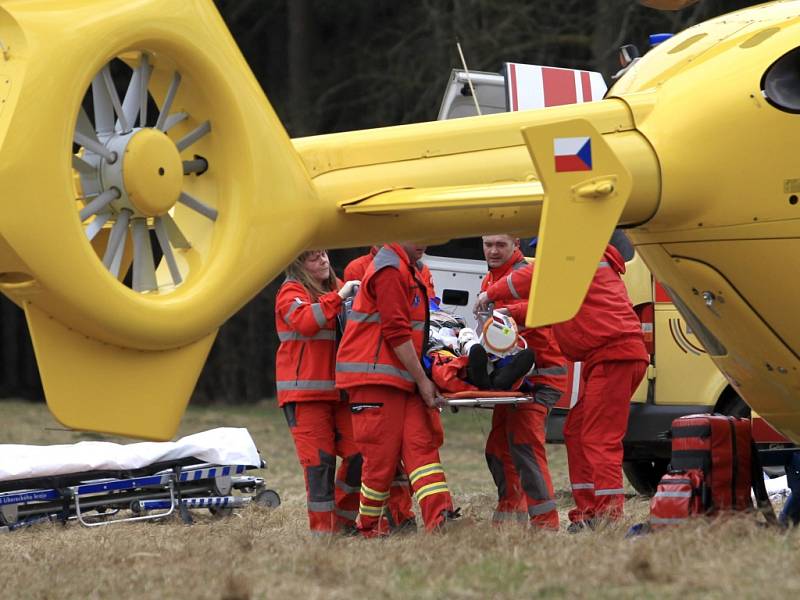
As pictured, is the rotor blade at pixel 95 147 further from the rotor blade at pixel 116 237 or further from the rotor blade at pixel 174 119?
the rotor blade at pixel 174 119

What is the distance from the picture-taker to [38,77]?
498 cm

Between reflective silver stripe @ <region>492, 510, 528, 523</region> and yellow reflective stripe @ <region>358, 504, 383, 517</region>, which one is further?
reflective silver stripe @ <region>492, 510, 528, 523</region>

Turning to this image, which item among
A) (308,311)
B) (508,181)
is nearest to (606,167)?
(508,181)

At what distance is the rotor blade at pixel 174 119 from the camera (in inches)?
223

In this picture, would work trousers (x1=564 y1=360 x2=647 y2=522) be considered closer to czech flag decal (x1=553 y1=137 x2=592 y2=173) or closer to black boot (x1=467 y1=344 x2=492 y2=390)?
black boot (x1=467 y1=344 x2=492 y2=390)

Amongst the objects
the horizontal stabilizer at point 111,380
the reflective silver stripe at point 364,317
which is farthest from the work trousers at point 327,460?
the horizontal stabilizer at point 111,380

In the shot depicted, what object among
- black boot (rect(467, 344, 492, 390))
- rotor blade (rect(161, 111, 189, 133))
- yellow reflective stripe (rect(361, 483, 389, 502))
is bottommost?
yellow reflective stripe (rect(361, 483, 389, 502))

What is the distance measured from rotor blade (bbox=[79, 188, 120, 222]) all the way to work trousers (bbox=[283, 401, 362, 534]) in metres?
3.05

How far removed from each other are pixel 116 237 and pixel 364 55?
1603 centimetres

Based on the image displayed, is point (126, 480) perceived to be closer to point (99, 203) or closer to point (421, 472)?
point (421, 472)

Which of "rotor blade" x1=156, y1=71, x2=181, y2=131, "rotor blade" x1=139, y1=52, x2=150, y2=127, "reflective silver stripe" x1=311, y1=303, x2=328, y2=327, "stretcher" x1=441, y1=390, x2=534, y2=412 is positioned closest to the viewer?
"rotor blade" x1=139, y1=52, x2=150, y2=127

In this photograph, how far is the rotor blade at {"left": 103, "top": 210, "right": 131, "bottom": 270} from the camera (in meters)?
5.40

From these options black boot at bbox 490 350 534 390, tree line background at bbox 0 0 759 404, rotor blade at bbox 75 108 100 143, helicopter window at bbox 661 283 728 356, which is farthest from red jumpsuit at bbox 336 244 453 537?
tree line background at bbox 0 0 759 404

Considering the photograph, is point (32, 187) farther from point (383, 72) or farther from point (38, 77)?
point (383, 72)
